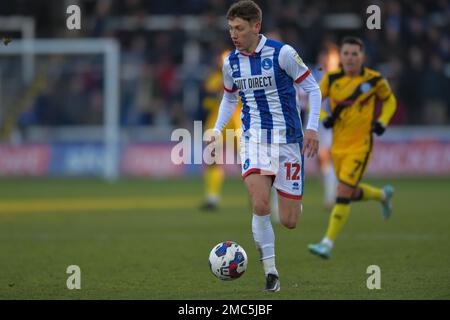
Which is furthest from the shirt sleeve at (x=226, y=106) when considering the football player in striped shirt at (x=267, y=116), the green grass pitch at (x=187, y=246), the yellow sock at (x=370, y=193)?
the yellow sock at (x=370, y=193)

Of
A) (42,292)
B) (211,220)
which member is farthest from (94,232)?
(42,292)

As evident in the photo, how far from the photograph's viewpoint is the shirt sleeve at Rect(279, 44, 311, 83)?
26.6ft

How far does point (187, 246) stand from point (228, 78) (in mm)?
3472

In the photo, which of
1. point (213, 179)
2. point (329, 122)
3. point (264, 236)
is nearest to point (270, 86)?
point (264, 236)

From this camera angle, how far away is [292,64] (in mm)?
8125

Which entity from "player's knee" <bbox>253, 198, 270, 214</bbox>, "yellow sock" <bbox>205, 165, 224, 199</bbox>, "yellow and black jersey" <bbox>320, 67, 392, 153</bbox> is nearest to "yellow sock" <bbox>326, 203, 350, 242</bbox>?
"yellow and black jersey" <bbox>320, 67, 392, 153</bbox>

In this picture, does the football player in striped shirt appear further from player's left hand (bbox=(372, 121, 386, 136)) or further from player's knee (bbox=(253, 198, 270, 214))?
player's left hand (bbox=(372, 121, 386, 136))

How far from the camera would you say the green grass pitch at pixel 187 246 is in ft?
26.4

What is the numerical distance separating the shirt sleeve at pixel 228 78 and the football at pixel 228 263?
1.40m

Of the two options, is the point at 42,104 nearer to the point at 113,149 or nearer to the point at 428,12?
the point at 113,149

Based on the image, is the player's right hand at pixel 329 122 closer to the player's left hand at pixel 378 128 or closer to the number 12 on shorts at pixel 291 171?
the player's left hand at pixel 378 128

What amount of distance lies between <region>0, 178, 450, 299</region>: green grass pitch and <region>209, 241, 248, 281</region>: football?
14cm

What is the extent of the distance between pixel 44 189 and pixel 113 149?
10.2 ft

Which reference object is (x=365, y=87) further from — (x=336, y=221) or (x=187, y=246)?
(x=187, y=246)
